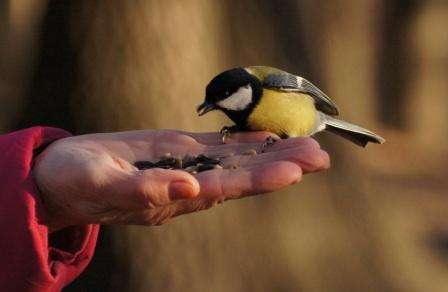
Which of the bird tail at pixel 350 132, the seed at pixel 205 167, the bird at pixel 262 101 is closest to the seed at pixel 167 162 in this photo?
the seed at pixel 205 167

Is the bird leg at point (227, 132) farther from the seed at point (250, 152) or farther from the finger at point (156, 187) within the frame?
the finger at point (156, 187)

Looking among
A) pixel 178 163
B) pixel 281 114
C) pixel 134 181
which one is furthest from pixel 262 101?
pixel 134 181

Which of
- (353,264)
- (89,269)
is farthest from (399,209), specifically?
(89,269)

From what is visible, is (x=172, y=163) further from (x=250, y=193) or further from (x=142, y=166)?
(x=250, y=193)

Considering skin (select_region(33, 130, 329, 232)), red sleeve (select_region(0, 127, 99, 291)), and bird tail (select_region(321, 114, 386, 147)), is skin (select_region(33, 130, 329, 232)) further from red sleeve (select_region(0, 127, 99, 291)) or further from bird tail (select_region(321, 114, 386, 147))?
bird tail (select_region(321, 114, 386, 147))

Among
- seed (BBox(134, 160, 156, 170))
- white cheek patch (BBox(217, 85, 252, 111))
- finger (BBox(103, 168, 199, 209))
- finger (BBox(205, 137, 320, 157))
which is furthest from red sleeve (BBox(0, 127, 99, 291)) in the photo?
white cheek patch (BBox(217, 85, 252, 111))

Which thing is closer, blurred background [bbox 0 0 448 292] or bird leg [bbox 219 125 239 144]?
bird leg [bbox 219 125 239 144]
